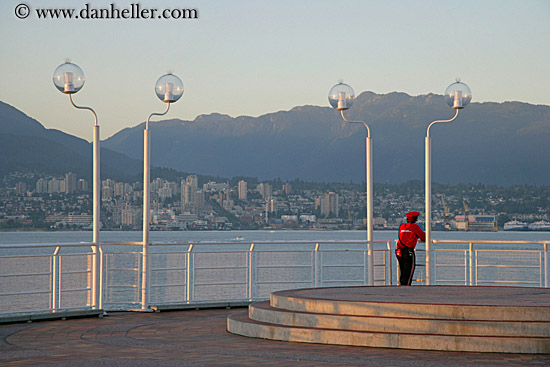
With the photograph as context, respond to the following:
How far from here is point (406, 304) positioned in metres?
9.70

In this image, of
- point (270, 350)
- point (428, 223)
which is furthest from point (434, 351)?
point (428, 223)

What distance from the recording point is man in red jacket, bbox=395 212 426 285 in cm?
1424

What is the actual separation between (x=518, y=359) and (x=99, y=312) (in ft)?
21.7

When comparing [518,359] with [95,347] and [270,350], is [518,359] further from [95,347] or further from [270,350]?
[95,347]

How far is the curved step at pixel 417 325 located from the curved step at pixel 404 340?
0.46ft

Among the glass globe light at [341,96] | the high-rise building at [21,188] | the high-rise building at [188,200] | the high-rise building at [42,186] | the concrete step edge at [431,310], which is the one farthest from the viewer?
the high-rise building at [188,200]

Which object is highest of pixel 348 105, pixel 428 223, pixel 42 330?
pixel 348 105

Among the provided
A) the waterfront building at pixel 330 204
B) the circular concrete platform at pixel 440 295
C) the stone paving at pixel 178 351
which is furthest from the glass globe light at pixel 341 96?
the waterfront building at pixel 330 204

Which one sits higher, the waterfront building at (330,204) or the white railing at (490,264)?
the waterfront building at (330,204)

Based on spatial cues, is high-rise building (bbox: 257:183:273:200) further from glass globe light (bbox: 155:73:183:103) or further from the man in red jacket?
glass globe light (bbox: 155:73:183:103)

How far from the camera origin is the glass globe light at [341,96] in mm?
14977

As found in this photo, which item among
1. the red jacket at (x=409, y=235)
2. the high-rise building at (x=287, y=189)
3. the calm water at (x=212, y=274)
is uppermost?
the high-rise building at (x=287, y=189)

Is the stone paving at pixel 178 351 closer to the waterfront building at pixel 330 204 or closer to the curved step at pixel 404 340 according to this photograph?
the curved step at pixel 404 340

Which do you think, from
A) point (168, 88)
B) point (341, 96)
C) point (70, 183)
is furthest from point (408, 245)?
point (70, 183)
